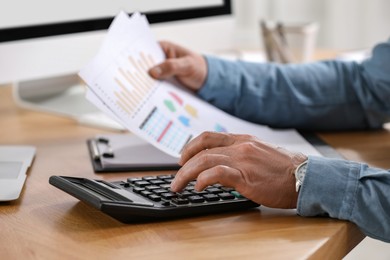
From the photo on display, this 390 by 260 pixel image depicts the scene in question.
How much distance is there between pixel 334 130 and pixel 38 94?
568 millimetres

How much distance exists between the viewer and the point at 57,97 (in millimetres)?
1456

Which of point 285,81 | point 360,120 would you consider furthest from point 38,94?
point 360,120

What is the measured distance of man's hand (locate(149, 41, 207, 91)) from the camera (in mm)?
1148

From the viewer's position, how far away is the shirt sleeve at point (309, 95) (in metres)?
1.22

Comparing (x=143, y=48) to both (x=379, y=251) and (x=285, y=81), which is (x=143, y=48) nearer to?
(x=285, y=81)

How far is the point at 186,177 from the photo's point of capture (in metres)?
0.83

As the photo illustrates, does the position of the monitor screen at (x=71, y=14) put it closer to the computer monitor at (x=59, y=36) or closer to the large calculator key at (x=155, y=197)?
the computer monitor at (x=59, y=36)

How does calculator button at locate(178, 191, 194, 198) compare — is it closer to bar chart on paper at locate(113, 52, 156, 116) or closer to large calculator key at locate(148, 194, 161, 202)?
large calculator key at locate(148, 194, 161, 202)

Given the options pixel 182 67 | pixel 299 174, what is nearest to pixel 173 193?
pixel 299 174

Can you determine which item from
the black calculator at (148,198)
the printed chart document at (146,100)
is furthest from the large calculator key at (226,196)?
the printed chart document at (146,100)

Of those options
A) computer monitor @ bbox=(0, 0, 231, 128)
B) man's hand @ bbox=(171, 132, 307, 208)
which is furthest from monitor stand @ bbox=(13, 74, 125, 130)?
man's hand @ bbox=(171, 132, 307, 208)

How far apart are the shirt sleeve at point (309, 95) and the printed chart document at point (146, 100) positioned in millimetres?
37

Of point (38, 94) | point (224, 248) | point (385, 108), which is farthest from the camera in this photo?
point (38, 94)

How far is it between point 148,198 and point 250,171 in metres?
0.11
